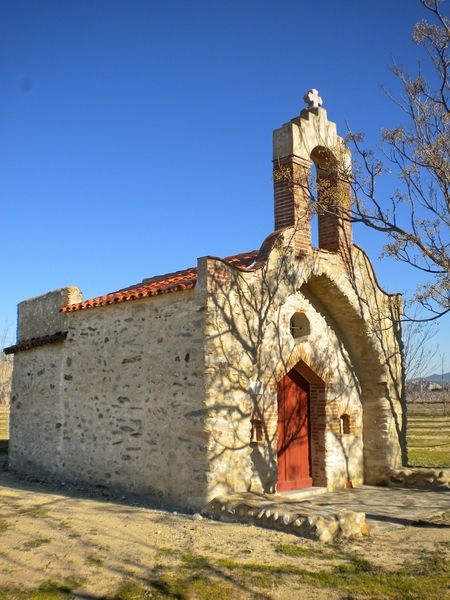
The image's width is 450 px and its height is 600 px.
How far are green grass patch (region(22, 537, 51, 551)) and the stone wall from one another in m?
2.31

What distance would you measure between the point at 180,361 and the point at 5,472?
6.30m

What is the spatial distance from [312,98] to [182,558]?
27.7ft

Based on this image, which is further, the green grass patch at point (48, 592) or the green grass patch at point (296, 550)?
the green grass patch at point (296, 550)

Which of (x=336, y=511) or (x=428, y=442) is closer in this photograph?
(x=336, y=511)

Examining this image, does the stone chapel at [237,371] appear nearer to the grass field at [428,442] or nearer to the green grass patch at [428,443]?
the grass field at [428,442]

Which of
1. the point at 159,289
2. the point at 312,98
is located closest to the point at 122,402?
the point at 159,289

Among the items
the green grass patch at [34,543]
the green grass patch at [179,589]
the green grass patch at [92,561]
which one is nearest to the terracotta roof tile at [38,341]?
the green grass patch at [34,543]

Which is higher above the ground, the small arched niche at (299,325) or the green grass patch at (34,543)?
the small arched niche at (299,325)

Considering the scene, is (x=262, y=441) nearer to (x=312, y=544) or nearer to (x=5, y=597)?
(x=312, y=544)

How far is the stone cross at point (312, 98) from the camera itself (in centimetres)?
1074

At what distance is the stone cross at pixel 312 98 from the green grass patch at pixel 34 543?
28.3 feet

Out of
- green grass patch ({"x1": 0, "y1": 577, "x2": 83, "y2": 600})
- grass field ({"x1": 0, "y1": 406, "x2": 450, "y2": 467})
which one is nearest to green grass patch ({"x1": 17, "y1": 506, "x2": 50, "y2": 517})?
green grass patch ({"x1": 0, "y1": 577, "x2": 83, "y2": 600})

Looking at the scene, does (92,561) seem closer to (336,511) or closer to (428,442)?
(336,511)

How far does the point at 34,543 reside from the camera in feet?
20.8
